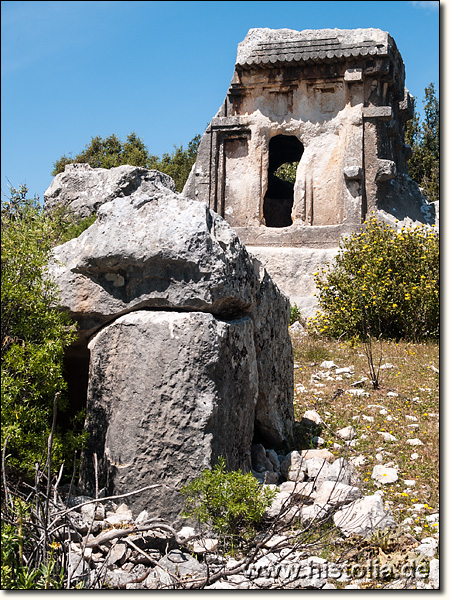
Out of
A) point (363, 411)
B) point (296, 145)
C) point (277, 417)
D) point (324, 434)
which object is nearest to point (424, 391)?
point (363, 411)

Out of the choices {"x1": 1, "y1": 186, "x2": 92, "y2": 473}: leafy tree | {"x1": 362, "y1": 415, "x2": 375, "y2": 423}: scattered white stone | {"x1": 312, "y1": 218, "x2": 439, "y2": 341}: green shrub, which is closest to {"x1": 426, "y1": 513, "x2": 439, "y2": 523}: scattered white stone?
{"x1": 362, "y1": 415, "x2": 375, "y2": 423}: scattered white stone

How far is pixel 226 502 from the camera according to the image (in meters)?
3.71

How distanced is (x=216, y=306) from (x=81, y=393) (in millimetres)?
1357

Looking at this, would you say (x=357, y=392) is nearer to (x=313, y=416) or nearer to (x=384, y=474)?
(x=313, y=416)

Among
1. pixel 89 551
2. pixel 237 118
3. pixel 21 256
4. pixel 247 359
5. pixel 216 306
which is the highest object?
pixel 237 118

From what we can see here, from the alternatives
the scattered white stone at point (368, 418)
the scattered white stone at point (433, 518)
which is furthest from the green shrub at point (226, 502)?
the scattered white stone at point (368, 418)

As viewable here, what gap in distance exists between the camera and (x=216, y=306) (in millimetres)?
4180

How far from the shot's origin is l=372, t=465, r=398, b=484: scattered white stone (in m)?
4.73

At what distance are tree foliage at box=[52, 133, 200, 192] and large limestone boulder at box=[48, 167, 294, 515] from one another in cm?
1763

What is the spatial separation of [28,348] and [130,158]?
63.3 ft

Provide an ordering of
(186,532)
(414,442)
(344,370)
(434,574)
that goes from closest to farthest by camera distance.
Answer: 1. (434,574)
2. (186,532)
3. (414,442)
4. (344,370)

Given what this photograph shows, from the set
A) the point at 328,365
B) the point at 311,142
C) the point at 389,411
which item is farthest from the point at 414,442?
the point at 311,142

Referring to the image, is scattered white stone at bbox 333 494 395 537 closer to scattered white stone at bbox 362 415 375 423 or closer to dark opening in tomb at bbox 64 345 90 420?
scattered white stone at bbox 362 415 375 423

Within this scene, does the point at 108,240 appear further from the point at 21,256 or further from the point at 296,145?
the point at 296,145
